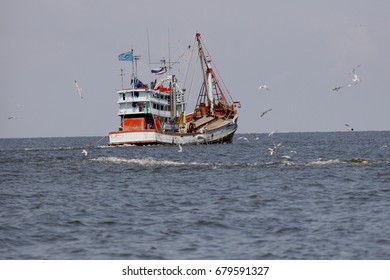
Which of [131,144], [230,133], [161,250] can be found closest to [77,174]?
[161,250]

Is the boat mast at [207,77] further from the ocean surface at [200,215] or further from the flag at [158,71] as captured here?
the ocean surface at [200,215]

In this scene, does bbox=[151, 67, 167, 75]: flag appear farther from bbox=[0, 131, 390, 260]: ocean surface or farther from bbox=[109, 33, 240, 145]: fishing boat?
bbox=[0, 131, 390, 260]: ocean surface

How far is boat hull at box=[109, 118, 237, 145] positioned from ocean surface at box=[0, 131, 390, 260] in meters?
61.3

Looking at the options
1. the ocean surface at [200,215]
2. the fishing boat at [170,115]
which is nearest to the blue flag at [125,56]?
the fishing boat at [170,115]

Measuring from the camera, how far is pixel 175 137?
406 ft

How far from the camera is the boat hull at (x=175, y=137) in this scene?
119125mm

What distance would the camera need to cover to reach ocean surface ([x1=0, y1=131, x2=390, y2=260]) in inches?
1049

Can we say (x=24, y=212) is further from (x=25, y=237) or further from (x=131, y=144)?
(x=131, y=144)

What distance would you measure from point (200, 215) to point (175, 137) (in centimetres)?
8966

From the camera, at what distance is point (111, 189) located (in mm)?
46469

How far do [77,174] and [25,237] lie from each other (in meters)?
29.8

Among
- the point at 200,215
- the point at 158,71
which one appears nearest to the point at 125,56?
the point at 158,71

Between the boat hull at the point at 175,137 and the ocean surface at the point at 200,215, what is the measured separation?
61311 millimetres

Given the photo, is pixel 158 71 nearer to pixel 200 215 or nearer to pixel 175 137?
pixel 175 137
